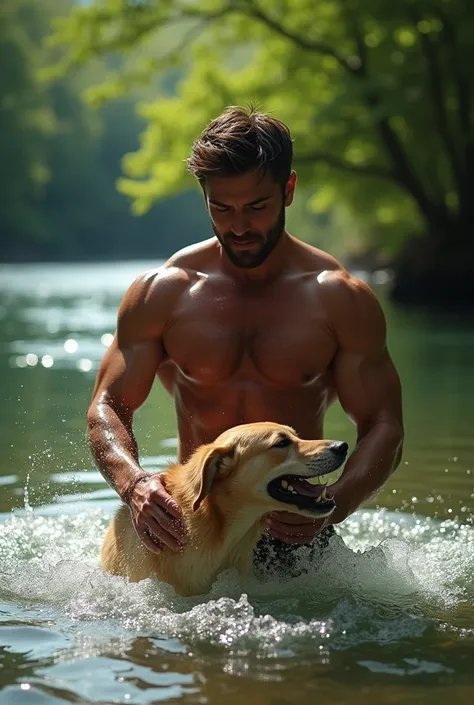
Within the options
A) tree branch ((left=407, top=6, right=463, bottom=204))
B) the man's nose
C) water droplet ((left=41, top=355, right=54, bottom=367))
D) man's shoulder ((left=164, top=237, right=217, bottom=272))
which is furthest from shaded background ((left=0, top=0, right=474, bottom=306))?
the man's nose

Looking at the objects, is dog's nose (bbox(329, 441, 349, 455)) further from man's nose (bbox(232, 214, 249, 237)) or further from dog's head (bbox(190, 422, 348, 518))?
man's nose (bbox(232, 214, 249, 237))

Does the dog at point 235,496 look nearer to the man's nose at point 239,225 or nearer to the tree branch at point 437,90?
the man's nose at point 239,225

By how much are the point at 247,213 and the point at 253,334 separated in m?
0.60

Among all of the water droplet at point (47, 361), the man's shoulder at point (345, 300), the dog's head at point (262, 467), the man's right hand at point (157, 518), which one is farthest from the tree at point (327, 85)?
the man's right hand at point (157, 518)

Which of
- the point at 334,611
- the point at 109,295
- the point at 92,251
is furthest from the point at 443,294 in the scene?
the point at 92,251

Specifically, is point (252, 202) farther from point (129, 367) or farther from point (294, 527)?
point (294, 527)

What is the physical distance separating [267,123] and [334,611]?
2.30m

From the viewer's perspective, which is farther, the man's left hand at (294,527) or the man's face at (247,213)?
the man's face at (247,213)

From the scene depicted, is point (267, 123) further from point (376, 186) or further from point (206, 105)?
point (376, 186)

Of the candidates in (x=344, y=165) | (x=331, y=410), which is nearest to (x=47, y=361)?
(x=331, y=410)

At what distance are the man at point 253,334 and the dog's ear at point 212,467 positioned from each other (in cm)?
54

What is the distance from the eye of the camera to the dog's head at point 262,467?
17.1ft

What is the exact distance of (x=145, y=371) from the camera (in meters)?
6.01

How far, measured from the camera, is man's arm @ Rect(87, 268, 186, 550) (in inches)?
227
